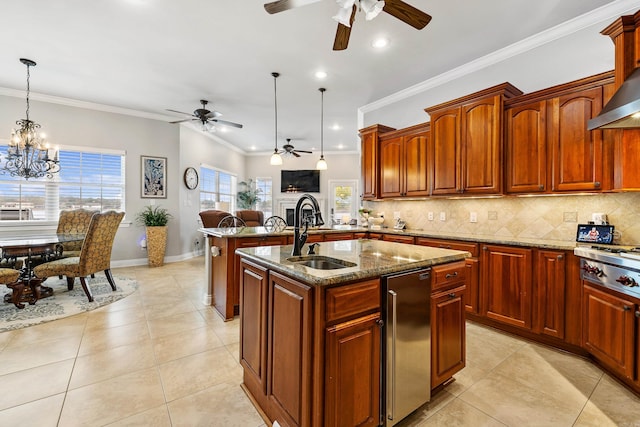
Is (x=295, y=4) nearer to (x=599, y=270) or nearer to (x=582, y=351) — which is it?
(x=599, y=270)

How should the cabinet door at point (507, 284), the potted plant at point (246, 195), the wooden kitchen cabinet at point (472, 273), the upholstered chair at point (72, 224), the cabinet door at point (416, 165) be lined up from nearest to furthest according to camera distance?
the cabinet door at point (507, 284), the wooden kitchen cabinet at point (472, 273), the cabinet door at point (416, 165), the upholstered chair at point (72, 224), the potted plant at point (246, 195)

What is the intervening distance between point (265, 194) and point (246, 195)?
74 cm

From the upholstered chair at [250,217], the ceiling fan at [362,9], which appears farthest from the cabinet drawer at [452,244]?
A: the upholstered chair at [250,217]

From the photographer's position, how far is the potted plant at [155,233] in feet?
17.8

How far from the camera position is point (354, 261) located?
1.55 m

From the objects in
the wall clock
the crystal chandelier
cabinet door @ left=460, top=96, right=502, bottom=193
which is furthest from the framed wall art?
cabinet door @ left=460, top=96, right=502, bottom=193

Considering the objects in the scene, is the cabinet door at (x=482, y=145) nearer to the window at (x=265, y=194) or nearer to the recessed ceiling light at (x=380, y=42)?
the recessed ceiling light at (x=380, y=42)

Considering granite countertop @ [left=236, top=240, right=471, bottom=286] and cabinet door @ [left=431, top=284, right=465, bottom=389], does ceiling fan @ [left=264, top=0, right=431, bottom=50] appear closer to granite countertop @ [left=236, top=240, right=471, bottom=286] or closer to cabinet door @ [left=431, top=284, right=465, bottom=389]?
granite countertop @ [left=236, top=240, right=471, bottom=286]

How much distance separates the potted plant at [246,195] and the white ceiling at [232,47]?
413 cm

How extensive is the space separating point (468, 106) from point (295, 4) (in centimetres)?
224

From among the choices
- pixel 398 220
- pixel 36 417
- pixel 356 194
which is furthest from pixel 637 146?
pixel 356 194

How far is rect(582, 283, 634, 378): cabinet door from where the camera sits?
5.83 ft

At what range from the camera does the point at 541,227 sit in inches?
114

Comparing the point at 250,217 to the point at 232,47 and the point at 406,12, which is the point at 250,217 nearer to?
the point at 232,47
